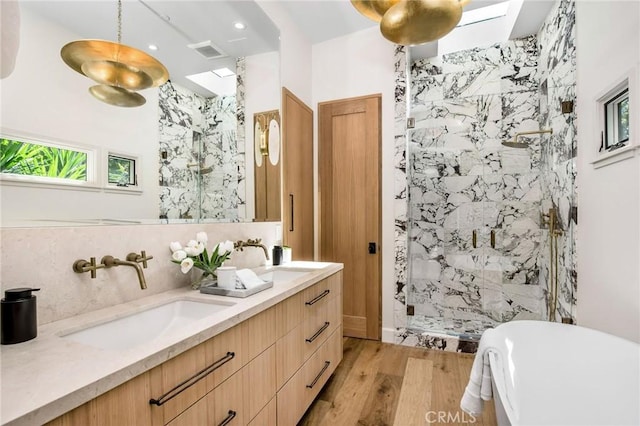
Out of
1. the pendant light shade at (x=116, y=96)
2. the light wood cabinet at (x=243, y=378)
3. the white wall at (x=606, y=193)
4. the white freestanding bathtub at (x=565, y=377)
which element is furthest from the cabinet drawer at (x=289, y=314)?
the white wall at (x=606, y=193)

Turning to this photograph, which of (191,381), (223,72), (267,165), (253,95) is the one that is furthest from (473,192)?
(191,381)

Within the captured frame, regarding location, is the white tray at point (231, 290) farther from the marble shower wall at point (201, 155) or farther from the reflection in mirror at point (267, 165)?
the reflection in mirror at point (267, 165)

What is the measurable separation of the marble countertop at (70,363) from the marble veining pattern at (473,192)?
2337mm

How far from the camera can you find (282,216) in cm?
267

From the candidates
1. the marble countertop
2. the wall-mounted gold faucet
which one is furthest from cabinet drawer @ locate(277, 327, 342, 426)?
the wall-mounted gold faucet

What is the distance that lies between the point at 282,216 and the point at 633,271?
225 centimetres

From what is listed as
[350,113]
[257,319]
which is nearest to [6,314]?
[257,319]

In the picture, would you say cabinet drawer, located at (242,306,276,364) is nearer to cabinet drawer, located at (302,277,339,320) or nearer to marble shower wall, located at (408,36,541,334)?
cabinet drawer, located at (302,277,339,320)

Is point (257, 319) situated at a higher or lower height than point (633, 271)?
lower

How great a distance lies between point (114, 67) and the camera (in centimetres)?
129

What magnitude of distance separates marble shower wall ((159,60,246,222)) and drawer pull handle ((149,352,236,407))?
32.3 inches

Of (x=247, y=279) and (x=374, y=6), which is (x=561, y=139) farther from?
(x=247, y=279)

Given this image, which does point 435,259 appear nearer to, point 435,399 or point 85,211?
point 435,399

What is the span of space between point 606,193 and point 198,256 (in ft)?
7.65
